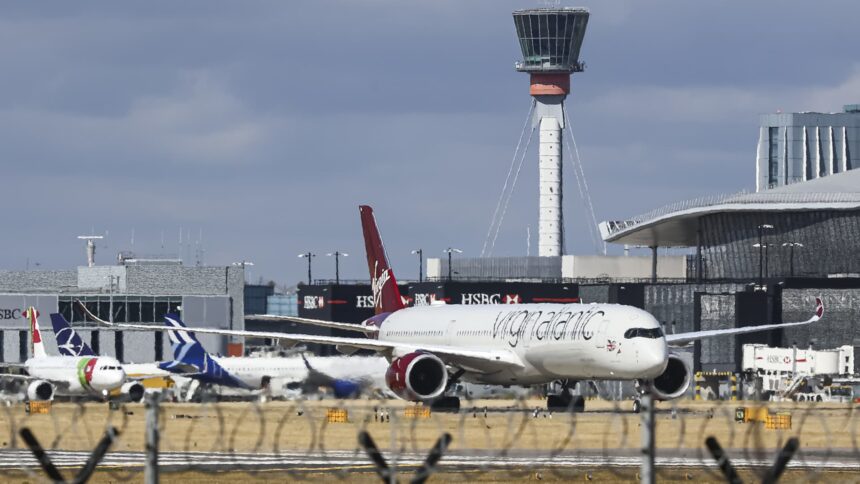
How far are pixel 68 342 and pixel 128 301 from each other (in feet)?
285

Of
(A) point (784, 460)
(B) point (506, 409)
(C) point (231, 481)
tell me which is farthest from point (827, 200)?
(A) point (784, 460)

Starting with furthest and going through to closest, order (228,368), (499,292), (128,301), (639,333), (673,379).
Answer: (128,301), (499,292), (228,368), (673,379), (639,333)

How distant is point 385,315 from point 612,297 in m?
81.2

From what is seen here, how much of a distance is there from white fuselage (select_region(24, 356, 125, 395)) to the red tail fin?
14.8m

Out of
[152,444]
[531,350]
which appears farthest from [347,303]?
[152,444]

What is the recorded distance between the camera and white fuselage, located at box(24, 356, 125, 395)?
291 ft

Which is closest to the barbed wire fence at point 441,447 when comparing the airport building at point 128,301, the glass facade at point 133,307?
the airport building at point 128,301

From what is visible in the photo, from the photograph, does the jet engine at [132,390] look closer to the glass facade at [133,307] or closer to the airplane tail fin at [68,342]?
the airplane tail fin at [68,342]

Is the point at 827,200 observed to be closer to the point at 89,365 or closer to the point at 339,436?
the point at 89,365

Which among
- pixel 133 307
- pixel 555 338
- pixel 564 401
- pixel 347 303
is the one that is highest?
pixel 347 303

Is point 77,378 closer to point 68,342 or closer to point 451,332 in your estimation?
point 68,342

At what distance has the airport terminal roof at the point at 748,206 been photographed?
162875 millimetres

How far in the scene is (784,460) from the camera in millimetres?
17656

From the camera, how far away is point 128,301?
187 metres
